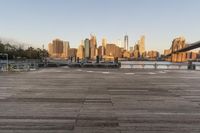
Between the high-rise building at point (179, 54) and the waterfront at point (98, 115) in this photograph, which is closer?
the waterfront at point (98, 115)

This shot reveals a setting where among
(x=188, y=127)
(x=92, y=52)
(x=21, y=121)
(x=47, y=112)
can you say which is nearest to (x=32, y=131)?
(x=21, y=121)

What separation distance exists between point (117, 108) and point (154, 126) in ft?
5.73

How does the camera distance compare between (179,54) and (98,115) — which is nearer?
(98,115)

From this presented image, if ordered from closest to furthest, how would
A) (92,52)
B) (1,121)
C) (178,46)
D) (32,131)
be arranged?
(32,131) < (1,121) < (178,46) < (92,52)

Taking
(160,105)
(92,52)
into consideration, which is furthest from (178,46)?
(160,105)

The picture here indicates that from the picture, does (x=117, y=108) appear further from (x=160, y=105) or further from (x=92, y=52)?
(x=92, y=52)

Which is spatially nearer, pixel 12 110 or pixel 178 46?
pixel 12 110

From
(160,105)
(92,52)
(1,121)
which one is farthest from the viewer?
(92,52)

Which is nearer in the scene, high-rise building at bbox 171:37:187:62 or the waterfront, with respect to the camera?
the waterfront

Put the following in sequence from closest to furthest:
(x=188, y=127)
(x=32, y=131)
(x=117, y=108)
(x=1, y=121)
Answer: (x=32, y=131)
(x=188, y=127)
(x=1, y=121)
(x=117, y=108)

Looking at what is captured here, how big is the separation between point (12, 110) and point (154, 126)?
2.96 m

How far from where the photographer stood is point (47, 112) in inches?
237

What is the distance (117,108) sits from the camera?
6625 millimetres

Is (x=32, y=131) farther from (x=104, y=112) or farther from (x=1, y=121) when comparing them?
(x=104, y=112)
